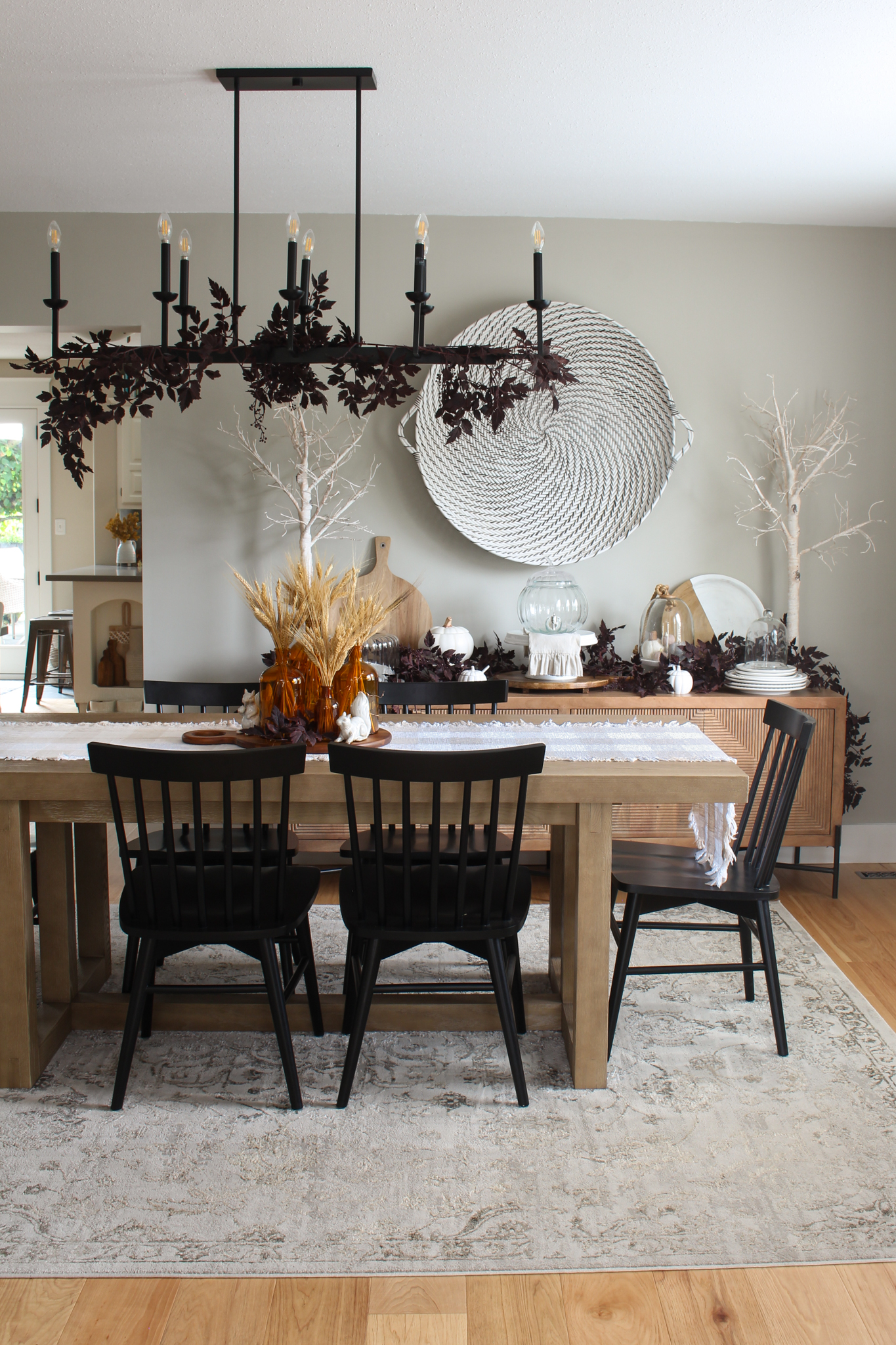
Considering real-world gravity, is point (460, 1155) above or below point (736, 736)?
below

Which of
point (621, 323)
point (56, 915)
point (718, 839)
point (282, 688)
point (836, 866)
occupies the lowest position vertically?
point (836, 866)

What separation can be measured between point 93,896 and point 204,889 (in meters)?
0.86

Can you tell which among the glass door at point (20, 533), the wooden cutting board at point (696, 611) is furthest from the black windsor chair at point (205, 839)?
the glass door at point (20, 533)

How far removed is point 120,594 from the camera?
543 cm

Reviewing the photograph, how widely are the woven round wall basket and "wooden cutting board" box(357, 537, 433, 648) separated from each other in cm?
30

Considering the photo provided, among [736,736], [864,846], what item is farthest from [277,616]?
[864,846]

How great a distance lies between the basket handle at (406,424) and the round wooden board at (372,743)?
5.16 feet

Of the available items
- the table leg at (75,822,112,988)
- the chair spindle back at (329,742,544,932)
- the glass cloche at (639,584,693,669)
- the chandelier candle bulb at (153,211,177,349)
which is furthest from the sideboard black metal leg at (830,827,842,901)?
the chandelier candle bulb at (153,211,177,349)

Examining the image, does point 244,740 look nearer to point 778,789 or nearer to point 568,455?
point 778,789

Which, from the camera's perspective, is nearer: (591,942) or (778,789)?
(591,942)

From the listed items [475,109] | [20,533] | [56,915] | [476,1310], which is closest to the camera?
[476,1310]

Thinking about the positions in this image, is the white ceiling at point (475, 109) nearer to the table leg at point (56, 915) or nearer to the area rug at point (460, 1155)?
the table leg at point (56, 915)

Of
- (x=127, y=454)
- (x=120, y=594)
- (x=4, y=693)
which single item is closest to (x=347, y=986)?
(x=120, y=594)

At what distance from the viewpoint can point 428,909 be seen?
2.22 m
